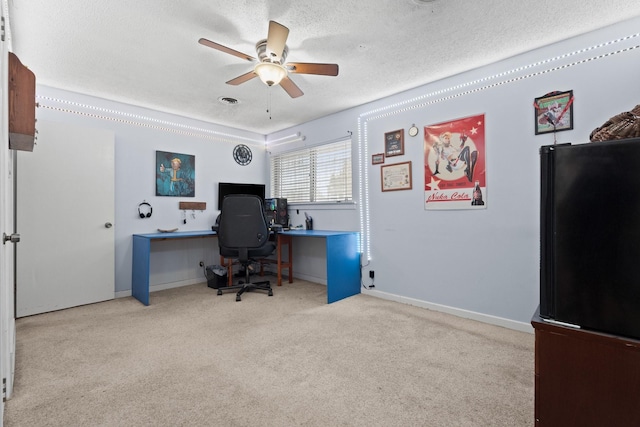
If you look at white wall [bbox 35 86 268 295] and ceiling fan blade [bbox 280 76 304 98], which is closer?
ceiling fan blade [bbox 280 76 304 98]

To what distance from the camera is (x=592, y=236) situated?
0.84 meters

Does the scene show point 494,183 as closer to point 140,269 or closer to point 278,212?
point 278,212

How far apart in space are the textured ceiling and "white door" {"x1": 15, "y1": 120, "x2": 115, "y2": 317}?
2.28 feet

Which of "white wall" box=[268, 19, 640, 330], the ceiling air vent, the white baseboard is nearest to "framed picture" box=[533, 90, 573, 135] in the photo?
"white wall" box=[268, 19, 640, 330]

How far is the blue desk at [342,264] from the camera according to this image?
348cm

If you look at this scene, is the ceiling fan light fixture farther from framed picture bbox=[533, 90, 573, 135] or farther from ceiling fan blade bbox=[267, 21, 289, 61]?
framed picture bbox=[533, 90, 573, 135]

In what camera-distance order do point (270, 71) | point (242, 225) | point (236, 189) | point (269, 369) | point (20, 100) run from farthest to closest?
point (236, 189) < point (242, 225) < point (270, 71) < point (269, 369) < point (20, 100)

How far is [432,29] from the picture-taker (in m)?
2.29

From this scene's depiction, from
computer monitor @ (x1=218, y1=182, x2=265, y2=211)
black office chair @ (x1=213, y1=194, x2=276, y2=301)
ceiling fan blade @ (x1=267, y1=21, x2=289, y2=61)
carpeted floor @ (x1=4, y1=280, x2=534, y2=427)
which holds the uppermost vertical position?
ceiling fan blade @ (x1=267, y1=21, x2=289, y2=61)

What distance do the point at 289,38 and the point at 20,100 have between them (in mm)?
1795

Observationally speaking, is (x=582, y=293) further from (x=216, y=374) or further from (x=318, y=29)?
(x=318, y=29)

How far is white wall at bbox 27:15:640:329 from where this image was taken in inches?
92.8

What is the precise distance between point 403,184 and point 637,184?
8.77 ft

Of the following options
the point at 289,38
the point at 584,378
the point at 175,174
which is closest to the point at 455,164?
the point at 289,38
